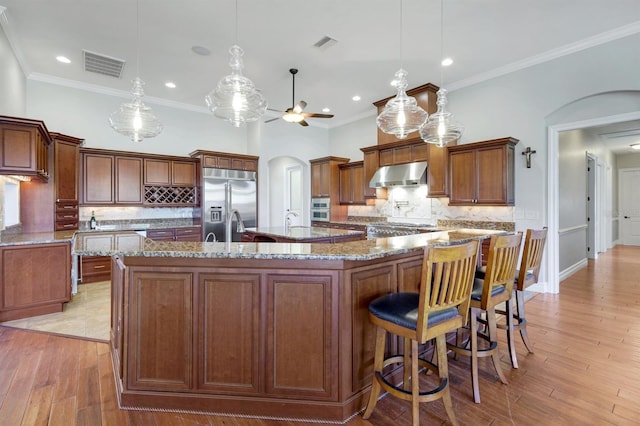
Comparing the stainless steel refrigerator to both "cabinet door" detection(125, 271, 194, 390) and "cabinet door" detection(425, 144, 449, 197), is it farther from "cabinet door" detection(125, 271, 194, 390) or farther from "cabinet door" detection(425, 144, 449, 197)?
"cabinet door" detection(125, 271, 194, 390)

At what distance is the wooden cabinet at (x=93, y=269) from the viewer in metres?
5.02

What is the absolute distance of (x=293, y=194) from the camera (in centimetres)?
875

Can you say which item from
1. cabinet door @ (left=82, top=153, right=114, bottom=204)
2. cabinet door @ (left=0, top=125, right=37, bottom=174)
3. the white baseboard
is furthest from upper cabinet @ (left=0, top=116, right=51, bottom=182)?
the white baseboard

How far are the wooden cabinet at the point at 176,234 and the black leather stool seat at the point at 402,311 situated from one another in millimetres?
4944

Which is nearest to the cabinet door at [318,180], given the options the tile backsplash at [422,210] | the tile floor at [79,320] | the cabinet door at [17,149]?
the tile backsplash at [422,210]

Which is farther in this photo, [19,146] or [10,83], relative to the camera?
[10,83]

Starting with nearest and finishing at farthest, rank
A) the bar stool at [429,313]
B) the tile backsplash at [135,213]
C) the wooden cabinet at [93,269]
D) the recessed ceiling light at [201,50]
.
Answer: the bar stool at [429,313], the recessed ceiling light at [201,50], the wooden cabinet at [93,269], the tile backsplash at [135,213]

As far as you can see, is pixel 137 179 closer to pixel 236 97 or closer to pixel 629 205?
pixel 236 97

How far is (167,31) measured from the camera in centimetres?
385

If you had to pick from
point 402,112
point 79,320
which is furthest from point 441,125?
point 79,320

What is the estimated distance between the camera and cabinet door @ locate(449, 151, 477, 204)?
4.88m

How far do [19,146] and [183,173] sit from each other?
2753 mm

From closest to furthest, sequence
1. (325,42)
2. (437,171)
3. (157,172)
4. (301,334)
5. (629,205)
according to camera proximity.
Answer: (301,334), (325,42), (437,171), (157,172), (629,205)

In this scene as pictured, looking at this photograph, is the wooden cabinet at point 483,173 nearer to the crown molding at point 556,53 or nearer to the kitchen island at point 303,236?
the crown molding at point 556,53
